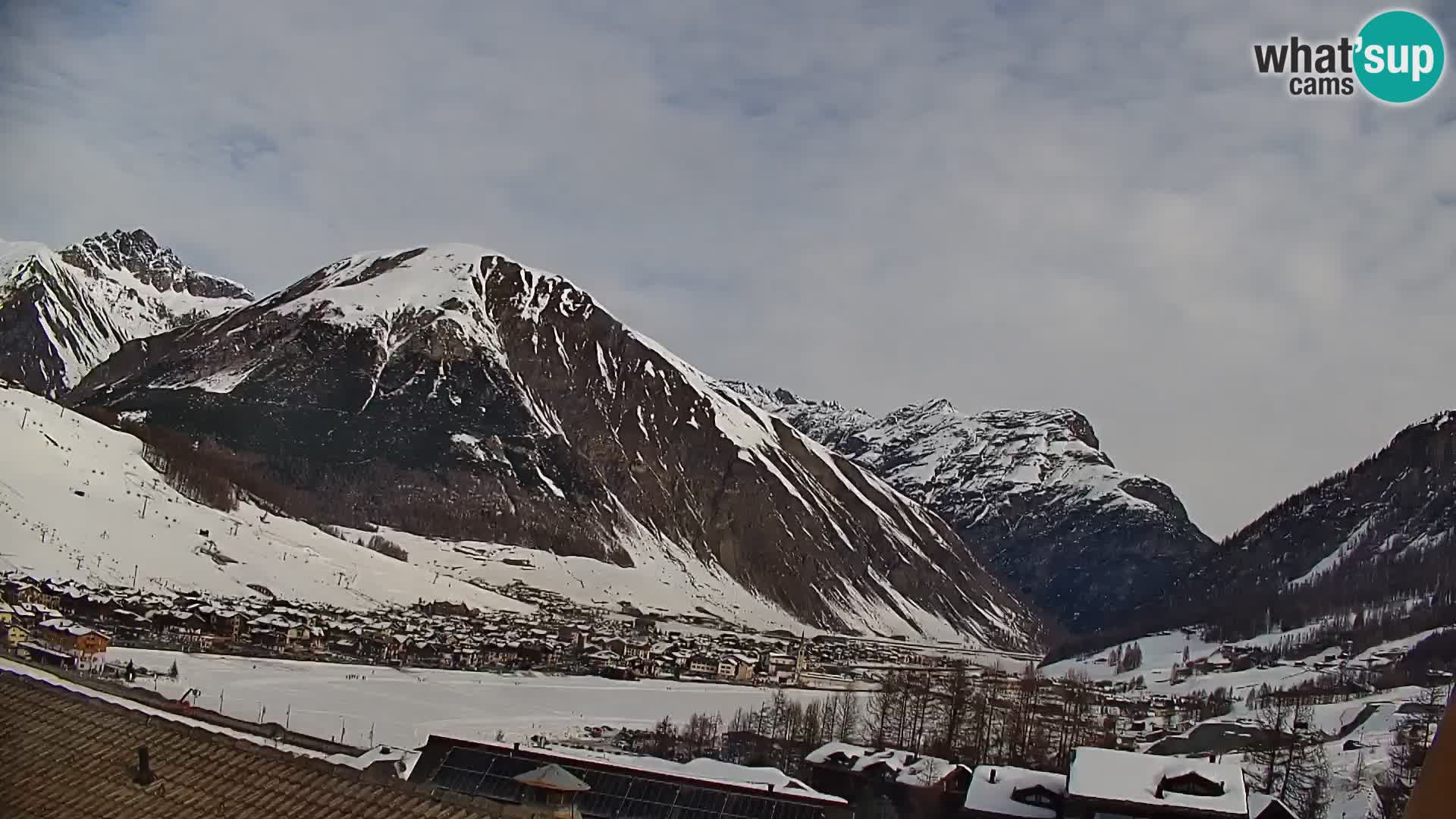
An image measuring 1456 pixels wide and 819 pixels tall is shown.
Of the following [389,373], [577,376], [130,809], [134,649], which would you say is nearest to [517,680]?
[134,649]

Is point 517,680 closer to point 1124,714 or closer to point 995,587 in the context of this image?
point 1124,714

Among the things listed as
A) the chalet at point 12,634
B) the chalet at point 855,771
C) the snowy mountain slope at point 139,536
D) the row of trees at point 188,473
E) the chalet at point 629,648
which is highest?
the row of trees at point 188,473

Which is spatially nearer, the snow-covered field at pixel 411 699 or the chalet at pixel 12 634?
the chalet at pixel 12 634

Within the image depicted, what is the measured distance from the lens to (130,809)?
237 cm

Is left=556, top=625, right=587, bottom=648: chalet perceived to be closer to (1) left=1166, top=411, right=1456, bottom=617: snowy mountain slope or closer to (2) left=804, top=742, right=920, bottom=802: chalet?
(2) left=804, top=742, right=920, bottom=802: chalet

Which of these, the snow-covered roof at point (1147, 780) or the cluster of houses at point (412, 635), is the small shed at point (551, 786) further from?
Result: the cluster of houses at point (412, 635)

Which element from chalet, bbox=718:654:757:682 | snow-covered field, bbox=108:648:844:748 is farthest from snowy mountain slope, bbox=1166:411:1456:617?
snow-covered field, bbox=108:648:844:748

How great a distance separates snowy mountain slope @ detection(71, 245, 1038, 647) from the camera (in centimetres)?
4809

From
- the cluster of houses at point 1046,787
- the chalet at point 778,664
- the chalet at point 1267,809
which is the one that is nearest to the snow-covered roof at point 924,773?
the cluster of houses at point 1046,787

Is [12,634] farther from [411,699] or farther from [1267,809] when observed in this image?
[1267,809]

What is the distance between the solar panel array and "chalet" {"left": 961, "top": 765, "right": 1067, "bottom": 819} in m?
3.82

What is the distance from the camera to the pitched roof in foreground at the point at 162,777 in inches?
94.7

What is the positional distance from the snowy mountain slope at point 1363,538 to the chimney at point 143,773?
136 ft

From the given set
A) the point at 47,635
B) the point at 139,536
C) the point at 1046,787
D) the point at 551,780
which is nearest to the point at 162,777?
the point at 551,780
